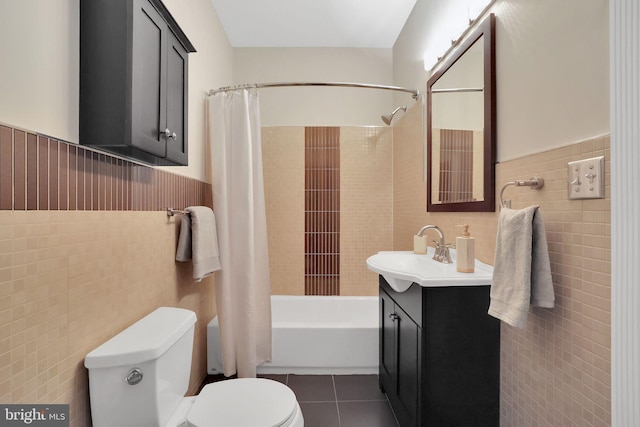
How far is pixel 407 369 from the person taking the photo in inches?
65.0

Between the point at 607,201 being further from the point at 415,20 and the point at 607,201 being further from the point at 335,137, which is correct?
the point at 335,137

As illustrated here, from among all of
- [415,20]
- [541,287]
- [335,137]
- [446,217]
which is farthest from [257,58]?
[541,287]

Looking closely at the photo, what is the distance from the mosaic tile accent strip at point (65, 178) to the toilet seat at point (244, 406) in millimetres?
789

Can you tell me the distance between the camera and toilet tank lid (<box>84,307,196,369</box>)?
3.66ft

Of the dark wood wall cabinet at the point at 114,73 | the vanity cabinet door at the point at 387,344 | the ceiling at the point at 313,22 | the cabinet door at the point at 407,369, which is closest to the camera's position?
the dark wood wall cabinet at the point at 114,73

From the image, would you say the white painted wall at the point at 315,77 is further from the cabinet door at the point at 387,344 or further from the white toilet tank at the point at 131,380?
the white toilet tank at the point at 131,380

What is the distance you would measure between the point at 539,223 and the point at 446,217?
925mm

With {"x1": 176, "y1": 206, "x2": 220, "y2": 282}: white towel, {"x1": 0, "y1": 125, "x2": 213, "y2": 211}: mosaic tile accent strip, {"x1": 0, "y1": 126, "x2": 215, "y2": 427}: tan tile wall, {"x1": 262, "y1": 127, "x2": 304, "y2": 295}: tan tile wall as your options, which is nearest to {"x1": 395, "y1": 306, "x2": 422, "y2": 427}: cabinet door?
{"x1": 176, "y1": 206, "x2": 220, "y2": 282}: white towel

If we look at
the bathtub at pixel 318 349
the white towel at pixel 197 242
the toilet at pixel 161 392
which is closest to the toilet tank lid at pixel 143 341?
the toilet at pixel 161 392

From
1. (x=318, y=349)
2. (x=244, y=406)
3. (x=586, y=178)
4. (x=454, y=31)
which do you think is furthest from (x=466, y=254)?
(x=318, y=349)

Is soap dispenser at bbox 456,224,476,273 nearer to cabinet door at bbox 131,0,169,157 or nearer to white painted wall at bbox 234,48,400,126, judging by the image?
cabinet door at bbox 131,0,169,157

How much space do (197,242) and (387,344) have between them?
123 cm

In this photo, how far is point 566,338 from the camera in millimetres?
1124

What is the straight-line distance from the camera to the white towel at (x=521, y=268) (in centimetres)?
112
